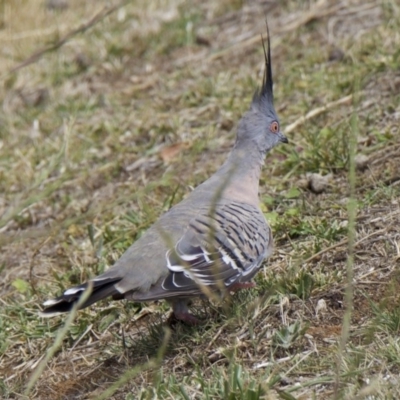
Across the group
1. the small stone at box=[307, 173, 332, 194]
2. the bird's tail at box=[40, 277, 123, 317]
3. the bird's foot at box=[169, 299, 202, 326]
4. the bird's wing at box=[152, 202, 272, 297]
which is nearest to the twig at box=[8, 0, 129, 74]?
the bird's tail at box=[40, 277, 123, 317]

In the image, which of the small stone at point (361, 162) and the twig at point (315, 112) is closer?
the small stone at point (361, 162)

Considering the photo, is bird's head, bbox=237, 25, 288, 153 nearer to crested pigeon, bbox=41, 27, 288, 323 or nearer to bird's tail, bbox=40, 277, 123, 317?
crested pigeon, bbox=41, 27, 288, 323

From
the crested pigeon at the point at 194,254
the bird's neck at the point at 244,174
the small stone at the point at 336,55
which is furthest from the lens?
the small stone at the point at 336,55

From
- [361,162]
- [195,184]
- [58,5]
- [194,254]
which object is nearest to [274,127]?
[361,162]

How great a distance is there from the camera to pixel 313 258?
431 centimetres

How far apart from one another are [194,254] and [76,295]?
660 millimetres

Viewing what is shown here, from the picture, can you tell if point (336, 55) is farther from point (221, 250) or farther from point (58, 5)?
point (58, 5)

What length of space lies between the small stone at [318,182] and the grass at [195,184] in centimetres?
4

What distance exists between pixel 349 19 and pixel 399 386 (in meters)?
4.87

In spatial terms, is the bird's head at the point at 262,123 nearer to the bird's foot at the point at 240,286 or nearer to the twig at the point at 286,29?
the bird's foot at the point at 240,286

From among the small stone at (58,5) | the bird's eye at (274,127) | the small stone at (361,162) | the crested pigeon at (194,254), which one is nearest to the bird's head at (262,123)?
the bird's eye at (274,127)

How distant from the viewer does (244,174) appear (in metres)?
4.67

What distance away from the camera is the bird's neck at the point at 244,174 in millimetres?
4520

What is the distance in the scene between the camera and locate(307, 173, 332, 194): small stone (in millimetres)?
5098
